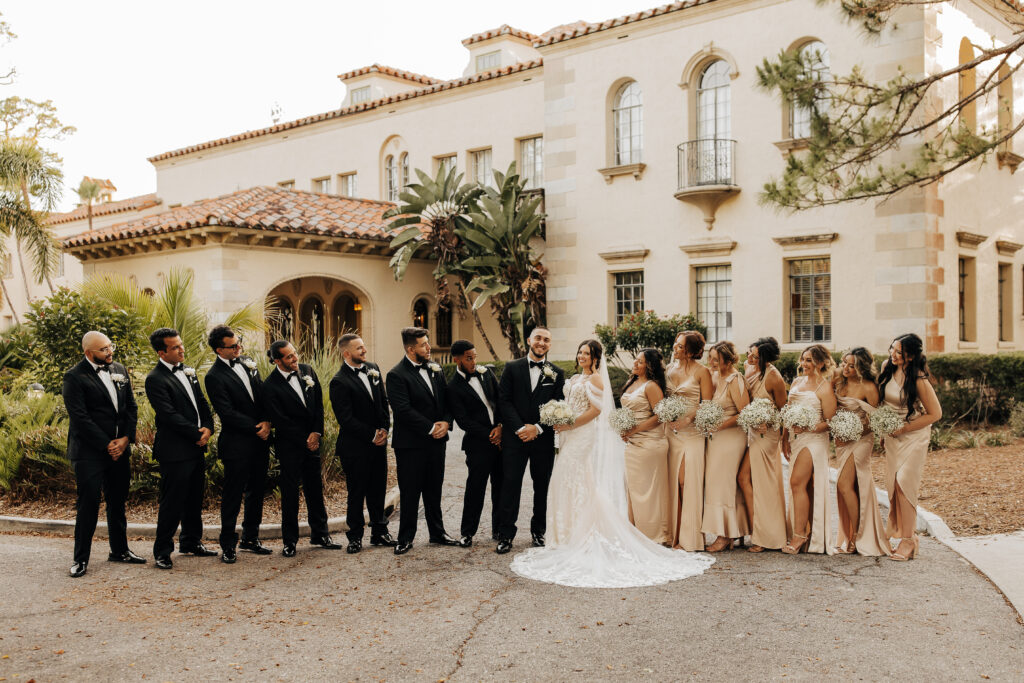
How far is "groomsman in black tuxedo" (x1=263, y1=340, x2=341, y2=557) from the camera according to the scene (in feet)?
27.2

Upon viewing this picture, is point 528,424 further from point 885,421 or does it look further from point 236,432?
point 885,421

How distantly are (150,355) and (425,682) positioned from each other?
9.08 m

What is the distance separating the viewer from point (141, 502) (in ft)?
33.1

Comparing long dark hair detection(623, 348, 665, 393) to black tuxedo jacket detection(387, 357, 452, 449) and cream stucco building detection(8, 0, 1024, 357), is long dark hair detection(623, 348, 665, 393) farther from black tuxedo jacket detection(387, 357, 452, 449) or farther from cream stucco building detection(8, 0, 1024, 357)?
cream stucco building detection(8, 0, 1024, 357)

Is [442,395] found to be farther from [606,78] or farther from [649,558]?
[606,78]

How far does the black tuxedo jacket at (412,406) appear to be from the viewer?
8.24 meters

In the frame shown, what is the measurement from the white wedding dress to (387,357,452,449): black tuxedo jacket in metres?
1.19

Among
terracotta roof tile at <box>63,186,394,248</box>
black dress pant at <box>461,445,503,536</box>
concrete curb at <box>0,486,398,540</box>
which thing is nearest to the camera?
black dress pant at <box>461,445,503,536</box>

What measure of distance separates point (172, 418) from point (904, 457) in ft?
20.3

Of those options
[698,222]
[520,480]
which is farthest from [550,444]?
[698,222]

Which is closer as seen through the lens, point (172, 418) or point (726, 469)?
point (172, 418)

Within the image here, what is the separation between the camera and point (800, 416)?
7.79 meters

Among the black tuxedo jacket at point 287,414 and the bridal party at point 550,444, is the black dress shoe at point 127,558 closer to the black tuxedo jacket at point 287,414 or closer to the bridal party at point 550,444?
the bridal party at point 550,444

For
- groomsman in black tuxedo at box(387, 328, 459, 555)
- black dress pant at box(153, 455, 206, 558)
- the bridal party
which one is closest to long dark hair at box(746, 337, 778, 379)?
the bridal party
